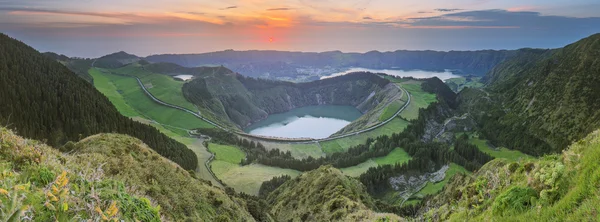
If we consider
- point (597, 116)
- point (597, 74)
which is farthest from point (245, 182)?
point (597, 74)

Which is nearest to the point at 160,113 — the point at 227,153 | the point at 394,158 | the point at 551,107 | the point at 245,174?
the point at 227,153

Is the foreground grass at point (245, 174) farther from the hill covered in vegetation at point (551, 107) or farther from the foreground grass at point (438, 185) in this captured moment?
the hill covered in vegetation at point (551, 107)

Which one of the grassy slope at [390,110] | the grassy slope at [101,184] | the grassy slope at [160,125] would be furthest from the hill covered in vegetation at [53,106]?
the grassy slope at [390,110]

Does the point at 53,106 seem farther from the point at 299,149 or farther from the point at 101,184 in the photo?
the point at 299,149

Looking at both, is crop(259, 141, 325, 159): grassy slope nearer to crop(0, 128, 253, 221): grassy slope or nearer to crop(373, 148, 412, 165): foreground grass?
crop(373, 148, 412, 165): foreground grass

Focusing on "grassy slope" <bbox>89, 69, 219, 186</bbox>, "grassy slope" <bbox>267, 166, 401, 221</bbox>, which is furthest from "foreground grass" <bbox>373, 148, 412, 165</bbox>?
"grassy slope" <bbox>267, 166, 401, 221</bbox>

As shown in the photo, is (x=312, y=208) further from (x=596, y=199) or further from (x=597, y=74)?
(x=597, y=74)
